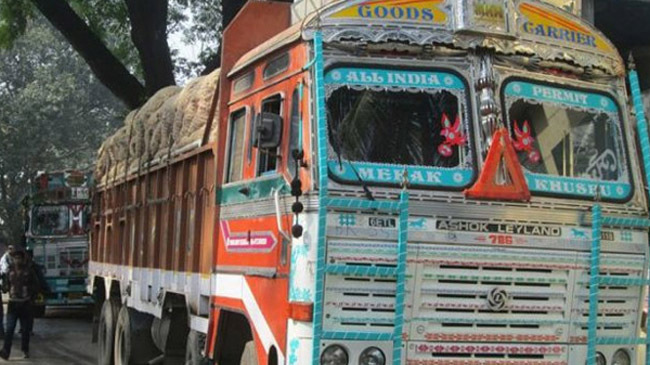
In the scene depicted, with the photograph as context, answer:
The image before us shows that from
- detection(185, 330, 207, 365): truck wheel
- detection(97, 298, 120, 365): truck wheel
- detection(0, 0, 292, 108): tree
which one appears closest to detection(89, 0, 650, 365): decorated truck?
detection(185, 330, 207, 365): truck wheel

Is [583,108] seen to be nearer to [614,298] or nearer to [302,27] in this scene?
[614,298]

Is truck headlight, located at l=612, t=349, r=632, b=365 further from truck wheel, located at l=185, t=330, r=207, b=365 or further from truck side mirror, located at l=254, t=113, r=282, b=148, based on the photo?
truck wheel, located at l=185, t=330, r=207, b=365

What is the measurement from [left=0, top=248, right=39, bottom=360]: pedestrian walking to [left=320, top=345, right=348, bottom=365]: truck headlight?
10.4 m

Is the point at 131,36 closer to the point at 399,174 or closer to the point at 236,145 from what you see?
the point at 236,145

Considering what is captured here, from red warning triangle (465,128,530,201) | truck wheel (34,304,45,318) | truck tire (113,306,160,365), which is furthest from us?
truck wheel (34,304,45,318)

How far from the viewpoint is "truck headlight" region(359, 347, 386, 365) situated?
5266 mm

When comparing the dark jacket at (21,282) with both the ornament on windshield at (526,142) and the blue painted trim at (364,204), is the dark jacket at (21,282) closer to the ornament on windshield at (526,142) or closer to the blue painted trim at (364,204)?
the blue painted trim at (364,204)

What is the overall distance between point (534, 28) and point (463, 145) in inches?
42.0

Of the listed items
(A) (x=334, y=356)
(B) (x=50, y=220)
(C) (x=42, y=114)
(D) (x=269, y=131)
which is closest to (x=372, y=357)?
(A) (x=334, y=356)

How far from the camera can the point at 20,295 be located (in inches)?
572

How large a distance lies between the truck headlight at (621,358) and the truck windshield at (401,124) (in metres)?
1.57

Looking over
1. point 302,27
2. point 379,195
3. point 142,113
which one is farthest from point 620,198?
point 142,113

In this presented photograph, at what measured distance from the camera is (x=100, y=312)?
13.1 metres

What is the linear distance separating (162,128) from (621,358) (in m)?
5.59
